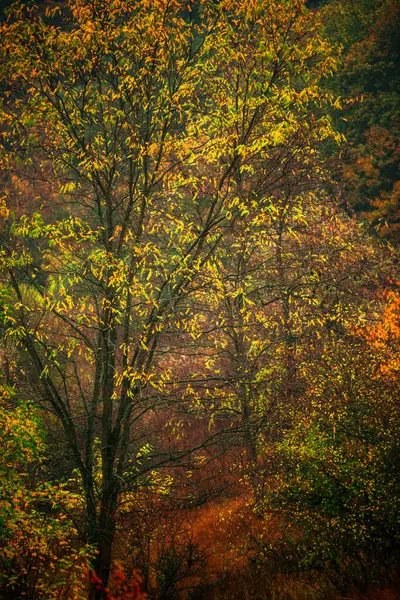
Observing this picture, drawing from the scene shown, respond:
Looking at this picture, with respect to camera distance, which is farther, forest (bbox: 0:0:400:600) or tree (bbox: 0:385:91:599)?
forest (bbox: 0:0:400:600)

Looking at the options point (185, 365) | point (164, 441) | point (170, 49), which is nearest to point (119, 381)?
point (170, 49)

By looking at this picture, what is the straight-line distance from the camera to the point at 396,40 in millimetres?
33625

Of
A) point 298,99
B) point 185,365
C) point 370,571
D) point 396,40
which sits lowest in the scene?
point 370,571

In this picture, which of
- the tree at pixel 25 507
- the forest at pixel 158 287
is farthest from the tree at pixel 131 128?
the tree at pixel 25 507

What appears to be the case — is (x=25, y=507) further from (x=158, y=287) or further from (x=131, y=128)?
(x=131, y=128)

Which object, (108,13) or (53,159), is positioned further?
(53,159)

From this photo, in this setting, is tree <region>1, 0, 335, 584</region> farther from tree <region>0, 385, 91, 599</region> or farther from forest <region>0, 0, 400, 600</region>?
tree <region>0, 385, 91, 599</region>

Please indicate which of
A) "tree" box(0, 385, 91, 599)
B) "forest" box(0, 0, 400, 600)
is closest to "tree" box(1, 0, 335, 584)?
"forest" box(0, 0, 400, 600)

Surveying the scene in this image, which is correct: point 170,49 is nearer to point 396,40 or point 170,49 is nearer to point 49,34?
point 49,34

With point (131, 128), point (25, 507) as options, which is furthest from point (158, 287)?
point (25, 507)

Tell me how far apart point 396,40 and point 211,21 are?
32.4 metres

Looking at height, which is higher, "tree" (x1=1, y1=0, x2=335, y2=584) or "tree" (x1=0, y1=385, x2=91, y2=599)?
"tree" (x1=1, y1=0, x2=335, y2=584)

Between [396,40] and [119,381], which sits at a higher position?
[396,40]

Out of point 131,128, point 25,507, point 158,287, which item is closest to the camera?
point 25,507
